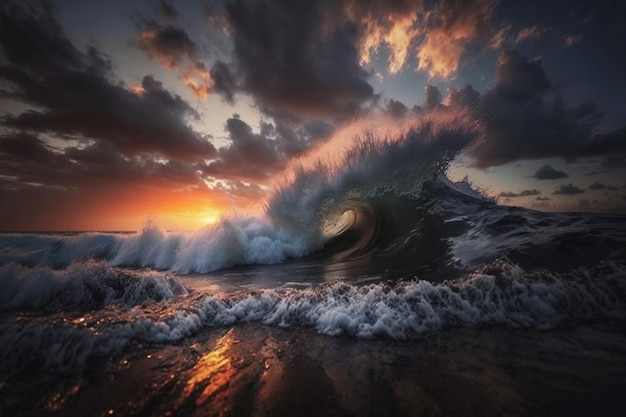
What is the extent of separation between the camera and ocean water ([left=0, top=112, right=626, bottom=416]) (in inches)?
92.1

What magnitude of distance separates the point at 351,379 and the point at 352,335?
111 centimetres

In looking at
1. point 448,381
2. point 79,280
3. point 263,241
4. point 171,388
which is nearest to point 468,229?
point 448,381

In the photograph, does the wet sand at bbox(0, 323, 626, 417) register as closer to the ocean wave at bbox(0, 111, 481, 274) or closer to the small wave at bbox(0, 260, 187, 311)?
the small wave at bbox(0, 260, 187, 311)

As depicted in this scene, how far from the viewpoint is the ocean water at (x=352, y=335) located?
2.34 meters

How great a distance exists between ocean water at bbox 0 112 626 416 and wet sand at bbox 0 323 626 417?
0.06 feet

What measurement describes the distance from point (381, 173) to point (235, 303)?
1092cm

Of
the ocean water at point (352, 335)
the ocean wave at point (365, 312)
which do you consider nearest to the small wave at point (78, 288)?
the ocean water at point (352, 335)

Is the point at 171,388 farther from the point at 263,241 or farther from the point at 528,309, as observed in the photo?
the point at 263,241

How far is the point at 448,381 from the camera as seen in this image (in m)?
2.53

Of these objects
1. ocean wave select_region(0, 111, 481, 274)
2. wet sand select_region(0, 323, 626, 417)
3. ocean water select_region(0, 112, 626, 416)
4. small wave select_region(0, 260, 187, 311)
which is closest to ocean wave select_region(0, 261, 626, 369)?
ocean water select_region(0, 112, 626, 416)

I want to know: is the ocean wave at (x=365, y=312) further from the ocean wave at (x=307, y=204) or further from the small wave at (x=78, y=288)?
the ocean wave at (x=307, y=204)

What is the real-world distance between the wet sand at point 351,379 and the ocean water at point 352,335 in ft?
0.06

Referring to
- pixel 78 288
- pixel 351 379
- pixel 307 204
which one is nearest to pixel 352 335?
pixel 351 379

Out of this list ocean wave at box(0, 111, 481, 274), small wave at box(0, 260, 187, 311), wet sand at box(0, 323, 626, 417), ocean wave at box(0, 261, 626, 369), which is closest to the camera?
wet sand at box(0, 323, 626, 417)
